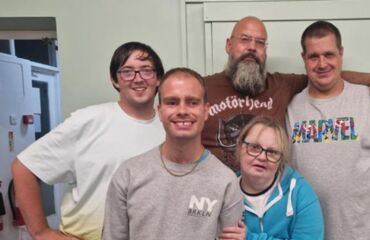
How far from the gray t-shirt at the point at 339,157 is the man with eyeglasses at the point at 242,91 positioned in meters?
0.15

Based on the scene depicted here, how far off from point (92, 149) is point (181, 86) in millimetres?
526

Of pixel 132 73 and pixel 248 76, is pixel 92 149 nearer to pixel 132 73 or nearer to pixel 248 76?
pixel 132 73

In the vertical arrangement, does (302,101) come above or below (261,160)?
above

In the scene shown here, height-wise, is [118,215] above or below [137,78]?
below

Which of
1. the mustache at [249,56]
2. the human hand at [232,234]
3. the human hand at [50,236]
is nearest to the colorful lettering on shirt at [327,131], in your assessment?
the mustache at [249,56]

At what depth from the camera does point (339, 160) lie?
1558 millimetres

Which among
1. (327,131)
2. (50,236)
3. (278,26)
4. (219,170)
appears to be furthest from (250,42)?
(50,236)

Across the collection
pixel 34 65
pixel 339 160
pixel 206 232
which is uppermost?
pixel 34 65

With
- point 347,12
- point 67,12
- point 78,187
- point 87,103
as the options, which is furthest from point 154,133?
point 347,12

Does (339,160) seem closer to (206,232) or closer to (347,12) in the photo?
(206,232)

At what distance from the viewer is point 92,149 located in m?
1.49

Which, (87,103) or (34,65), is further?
(34,65)

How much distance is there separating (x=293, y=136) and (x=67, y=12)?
4.83 feet

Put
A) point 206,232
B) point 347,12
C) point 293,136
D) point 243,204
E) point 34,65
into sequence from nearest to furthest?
point 206,232 < point 243,204 < point 293,136 < point 347,12 < point 34,65
